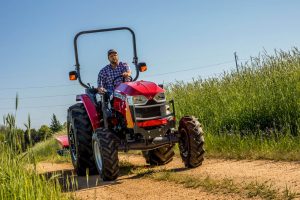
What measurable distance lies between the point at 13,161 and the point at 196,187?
241 centimetres

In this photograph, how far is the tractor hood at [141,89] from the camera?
777 centimetres

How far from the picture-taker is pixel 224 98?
1148 cm

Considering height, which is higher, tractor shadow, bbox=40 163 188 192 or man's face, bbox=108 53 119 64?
man's face, bbox=108 53 119 64

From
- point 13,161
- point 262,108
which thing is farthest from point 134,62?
point 13,161

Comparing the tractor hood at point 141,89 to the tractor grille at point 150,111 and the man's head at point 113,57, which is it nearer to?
the tractor grille at point 150,111

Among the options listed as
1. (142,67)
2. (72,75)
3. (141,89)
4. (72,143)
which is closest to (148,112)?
(141,89)

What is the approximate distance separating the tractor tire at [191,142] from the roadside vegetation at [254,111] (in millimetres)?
961

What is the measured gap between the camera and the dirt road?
584 centimetres

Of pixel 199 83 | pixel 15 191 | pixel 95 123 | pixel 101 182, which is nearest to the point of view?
pixel 15 191

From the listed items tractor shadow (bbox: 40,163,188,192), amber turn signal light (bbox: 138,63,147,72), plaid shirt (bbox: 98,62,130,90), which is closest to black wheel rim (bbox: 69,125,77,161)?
tractor shadow (bbox: 40,163,188,192)

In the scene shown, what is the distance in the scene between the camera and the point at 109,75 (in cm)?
873

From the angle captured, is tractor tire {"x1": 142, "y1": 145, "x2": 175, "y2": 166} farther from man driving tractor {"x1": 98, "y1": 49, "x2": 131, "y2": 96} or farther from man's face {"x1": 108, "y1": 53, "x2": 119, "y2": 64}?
man's face {"x1": 108, "y1": 53, "x2": 119, "y2": 64}

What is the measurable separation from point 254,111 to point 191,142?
109 inches

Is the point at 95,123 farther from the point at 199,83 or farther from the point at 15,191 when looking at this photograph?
the point at 199,83
